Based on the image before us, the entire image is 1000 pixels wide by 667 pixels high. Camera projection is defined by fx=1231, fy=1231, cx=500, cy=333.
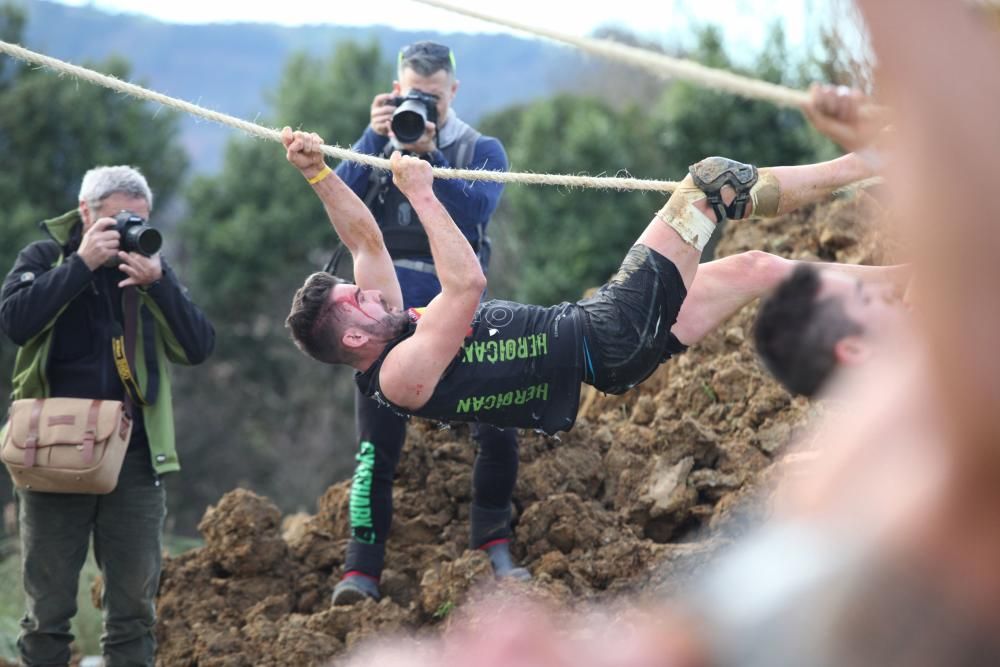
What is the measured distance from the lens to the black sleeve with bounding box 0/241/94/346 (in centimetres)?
519

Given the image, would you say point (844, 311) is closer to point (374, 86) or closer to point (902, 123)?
point (902, 123)

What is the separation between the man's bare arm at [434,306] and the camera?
4.33 meters

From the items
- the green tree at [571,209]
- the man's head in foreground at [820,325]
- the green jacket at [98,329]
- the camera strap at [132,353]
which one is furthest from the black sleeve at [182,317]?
the green tree at [571,209]

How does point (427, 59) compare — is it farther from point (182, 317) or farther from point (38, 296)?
point (38, 296)

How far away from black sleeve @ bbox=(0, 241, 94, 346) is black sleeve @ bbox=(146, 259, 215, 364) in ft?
1.00

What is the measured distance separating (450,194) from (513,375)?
1206mm

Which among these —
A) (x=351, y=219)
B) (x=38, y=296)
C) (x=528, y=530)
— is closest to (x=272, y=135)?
(x=351, y=219)

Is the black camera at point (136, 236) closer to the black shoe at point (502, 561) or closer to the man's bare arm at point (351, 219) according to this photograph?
the man's bare arm at point (351, 219)

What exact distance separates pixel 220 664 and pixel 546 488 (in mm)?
1784

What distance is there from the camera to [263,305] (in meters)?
17.9

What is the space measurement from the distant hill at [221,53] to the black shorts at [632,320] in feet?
138

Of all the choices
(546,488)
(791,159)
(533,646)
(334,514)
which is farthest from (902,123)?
(791,159)

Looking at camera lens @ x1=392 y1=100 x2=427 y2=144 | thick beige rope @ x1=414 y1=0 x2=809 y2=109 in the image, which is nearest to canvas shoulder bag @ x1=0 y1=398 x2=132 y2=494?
camera lens @ x1=392 y1=100 x2=427 y2=144

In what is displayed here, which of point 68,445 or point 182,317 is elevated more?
point 182,317
